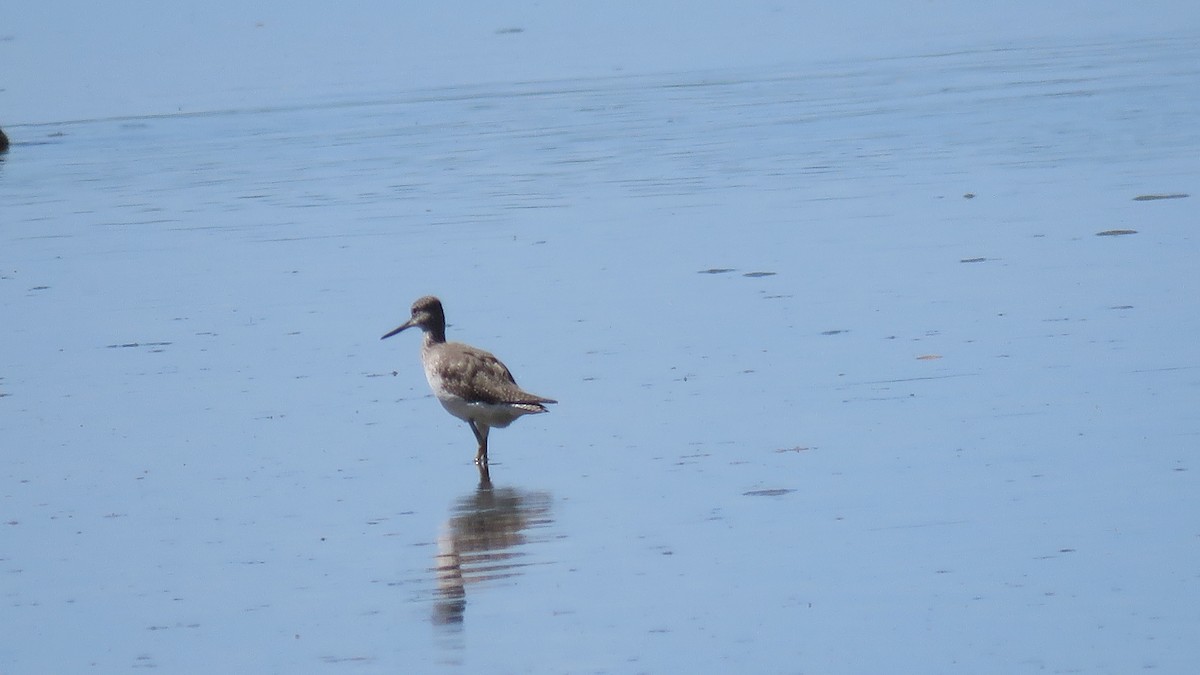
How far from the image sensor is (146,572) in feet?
29.3

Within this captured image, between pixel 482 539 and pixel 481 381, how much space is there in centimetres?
151

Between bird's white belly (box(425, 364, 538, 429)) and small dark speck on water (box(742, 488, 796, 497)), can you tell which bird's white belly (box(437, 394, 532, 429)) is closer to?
bird's white belly (box(425, 364, 538, 429))

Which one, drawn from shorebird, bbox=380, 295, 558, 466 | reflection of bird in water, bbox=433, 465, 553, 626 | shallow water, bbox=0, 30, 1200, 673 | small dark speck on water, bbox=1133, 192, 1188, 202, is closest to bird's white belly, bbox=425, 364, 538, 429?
shorebird, bbox=380, 295, 558, 466

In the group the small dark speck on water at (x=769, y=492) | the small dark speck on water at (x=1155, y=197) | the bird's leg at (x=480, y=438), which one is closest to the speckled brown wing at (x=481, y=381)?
the bird's leg at (x=480, y=438)

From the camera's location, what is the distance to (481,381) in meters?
10.5

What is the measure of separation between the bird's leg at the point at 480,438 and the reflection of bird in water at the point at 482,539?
0.39ft

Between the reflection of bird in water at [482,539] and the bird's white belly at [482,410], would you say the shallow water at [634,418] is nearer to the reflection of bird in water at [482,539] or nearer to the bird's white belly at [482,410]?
the reflection of bird in water at [482,539]

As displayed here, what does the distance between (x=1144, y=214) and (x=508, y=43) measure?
90.2 ft

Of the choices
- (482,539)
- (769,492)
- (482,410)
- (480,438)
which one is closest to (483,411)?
(482,410)

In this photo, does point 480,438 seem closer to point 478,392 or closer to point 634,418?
point 478,392

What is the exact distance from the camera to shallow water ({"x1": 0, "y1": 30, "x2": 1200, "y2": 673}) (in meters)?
7.88

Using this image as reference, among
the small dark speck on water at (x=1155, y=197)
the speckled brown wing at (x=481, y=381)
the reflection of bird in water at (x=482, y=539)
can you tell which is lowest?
the small dark speck on water at (x=1155, y=197)

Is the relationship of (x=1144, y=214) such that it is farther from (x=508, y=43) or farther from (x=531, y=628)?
(x=508, y=43)

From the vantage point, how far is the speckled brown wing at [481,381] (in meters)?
10.5
